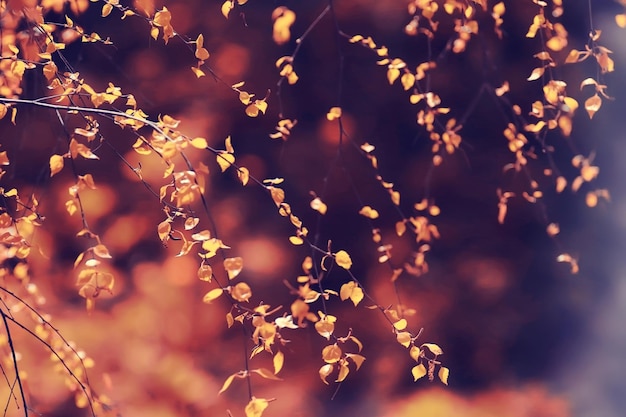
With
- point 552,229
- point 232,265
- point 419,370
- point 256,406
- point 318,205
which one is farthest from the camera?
point 552,229

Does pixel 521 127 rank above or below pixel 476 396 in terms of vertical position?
above

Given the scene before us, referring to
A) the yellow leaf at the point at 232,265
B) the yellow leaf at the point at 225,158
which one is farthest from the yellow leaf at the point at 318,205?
the yellow leaf at the point at 232,265

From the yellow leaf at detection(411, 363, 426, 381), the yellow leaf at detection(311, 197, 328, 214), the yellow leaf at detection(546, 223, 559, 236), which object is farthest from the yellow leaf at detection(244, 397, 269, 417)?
the yellow leaf at detection(546, 223, 559, 236)

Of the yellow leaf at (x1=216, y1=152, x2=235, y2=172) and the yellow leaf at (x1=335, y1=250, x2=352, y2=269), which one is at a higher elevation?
the yellow leaf at (x1=216, y1=152, x2=235, y2=172)

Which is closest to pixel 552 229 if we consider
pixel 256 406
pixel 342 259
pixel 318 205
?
pixel 318 205

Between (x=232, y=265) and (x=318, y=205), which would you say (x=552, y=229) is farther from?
(x=232, y=265)

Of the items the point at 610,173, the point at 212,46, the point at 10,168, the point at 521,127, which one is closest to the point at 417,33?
the point at 521,127

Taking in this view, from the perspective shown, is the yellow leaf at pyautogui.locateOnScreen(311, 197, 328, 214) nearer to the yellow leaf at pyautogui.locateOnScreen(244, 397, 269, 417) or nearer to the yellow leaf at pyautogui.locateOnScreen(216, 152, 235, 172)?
the yellow leaf at pyautogui.locateOnScreen(216, 152, 235, 172)

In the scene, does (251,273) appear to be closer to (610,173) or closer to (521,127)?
(521,127)

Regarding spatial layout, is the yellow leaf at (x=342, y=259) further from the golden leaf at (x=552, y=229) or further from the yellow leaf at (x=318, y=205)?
the golden leaf at (x=552, y=229)
